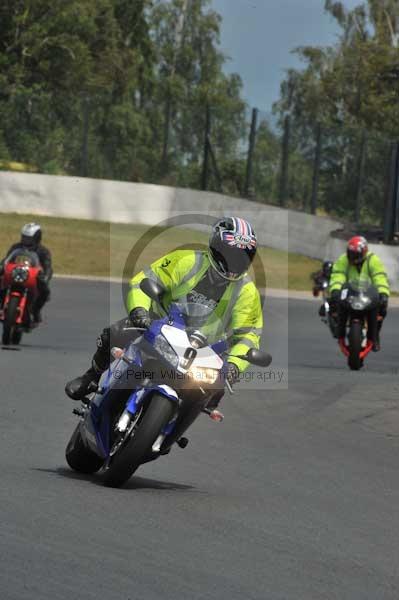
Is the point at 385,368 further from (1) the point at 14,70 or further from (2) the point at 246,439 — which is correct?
(1) the point at 14,70

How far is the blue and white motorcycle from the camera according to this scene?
8.09m

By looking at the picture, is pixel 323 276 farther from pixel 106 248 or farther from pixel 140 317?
pixel 106 248

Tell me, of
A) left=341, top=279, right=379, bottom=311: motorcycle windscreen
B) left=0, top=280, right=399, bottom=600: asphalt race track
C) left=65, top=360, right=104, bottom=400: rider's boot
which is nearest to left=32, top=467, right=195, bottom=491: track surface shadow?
left=0, top=280, right=399, bottom=600: asphalt race track

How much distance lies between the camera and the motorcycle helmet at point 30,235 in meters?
18.5

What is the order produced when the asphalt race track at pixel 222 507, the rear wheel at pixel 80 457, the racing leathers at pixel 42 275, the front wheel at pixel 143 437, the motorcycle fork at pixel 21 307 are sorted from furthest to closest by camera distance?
the racing leathers at pixel 42 275
the motorcycle fork at pixel 21 307
the rear wheel at pixel 80 457
the front wheel at pixel 143 437
the asphalt race track at pixel 222 507

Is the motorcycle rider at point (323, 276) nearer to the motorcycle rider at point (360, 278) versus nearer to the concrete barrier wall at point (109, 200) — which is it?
the motorcycle rider at point (360, 278)

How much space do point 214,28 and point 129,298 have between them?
78.6 metres

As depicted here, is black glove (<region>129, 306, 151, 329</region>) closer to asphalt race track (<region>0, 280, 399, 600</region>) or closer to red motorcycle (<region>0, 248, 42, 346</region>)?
asphalt race track (<region>0, 280, 399, 600</region>)

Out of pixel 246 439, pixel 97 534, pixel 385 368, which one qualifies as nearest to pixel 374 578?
pixel 97 534

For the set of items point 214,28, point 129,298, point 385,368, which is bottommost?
point 385,368

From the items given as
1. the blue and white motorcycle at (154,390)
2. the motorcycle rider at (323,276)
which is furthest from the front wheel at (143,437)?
the motorcycle rider at (323,276)

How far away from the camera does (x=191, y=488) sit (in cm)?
884

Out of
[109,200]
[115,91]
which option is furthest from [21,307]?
[115,91]

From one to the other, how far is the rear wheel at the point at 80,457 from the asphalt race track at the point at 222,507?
9 cm
